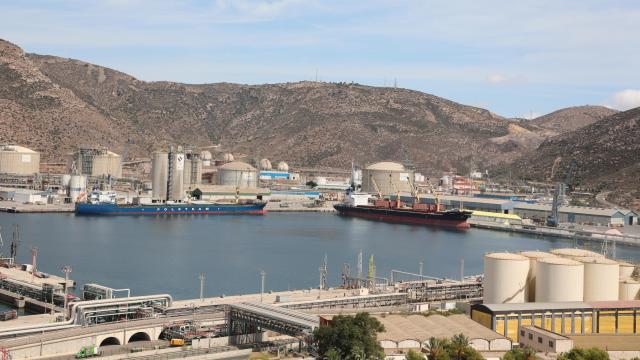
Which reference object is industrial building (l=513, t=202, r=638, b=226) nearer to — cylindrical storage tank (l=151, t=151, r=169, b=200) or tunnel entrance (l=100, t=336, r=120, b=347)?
cylindrical storage tank (l=151, t=151, r=169, b=200)

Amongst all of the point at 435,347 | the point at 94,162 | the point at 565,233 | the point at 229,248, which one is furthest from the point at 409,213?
the point at 435,347

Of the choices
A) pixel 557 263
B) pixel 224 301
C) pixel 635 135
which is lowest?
pixel 224 301

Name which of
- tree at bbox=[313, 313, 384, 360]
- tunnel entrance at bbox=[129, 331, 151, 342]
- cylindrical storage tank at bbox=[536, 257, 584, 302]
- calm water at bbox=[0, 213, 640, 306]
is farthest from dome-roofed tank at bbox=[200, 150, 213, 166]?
tree at bbox=[313, 313, 384, 360]

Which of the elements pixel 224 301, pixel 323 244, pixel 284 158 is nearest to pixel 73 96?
pixel 284 158

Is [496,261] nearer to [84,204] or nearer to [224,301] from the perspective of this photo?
[224,301]

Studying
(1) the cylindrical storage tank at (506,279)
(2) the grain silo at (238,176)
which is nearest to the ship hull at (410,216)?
(2) the grain silo at (238,176)

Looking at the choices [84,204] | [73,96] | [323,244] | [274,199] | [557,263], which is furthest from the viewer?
[73,96]
